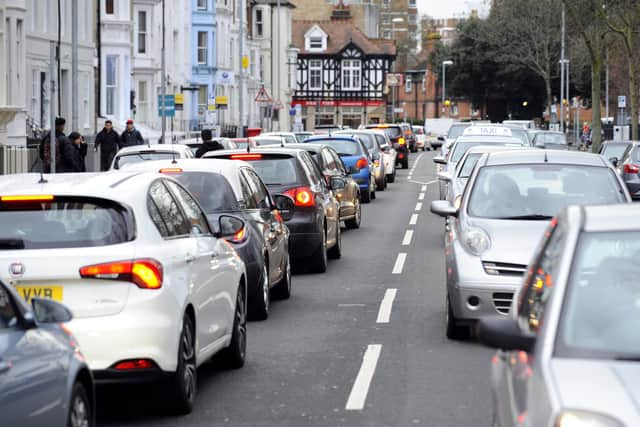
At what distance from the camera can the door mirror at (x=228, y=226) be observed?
10.4 metres

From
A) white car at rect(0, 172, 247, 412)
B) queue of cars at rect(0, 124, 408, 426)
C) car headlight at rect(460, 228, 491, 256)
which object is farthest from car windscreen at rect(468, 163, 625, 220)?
white car at rect(0, 172, 247, 412)

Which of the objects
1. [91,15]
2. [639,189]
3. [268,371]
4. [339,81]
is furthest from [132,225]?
[339,81]

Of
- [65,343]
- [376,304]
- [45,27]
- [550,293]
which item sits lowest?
[376,304]

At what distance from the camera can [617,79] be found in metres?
94.1

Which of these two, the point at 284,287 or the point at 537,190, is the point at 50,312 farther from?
the point at 284,287

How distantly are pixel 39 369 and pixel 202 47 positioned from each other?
73.0m

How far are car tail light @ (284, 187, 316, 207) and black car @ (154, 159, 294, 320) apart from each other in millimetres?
2750

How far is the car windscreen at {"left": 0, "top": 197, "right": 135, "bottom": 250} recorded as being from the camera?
26.8ft

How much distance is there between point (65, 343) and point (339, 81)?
390ft

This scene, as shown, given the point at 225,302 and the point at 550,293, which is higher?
the point at 550,293

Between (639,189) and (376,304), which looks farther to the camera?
(639,189)

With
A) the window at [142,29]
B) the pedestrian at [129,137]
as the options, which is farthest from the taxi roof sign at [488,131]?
the window at [142,29]

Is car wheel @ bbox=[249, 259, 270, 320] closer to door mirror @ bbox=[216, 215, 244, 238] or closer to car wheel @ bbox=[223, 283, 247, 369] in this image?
car wheel @ bbox=[223, 283, 247, 369]

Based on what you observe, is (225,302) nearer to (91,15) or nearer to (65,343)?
(65,343)
